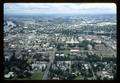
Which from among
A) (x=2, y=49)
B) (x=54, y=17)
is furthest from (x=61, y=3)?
(x=2, y=49)

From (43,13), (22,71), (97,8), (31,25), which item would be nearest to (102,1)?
(97,8)

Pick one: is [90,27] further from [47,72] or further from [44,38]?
[47,72]

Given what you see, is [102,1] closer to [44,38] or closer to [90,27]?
[90,27]

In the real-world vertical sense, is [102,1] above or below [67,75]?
above

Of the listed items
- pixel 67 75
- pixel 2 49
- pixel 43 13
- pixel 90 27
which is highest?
pixel 43 13

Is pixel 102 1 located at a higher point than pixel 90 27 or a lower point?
higher

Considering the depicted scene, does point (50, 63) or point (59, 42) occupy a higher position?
point (59, 42)
